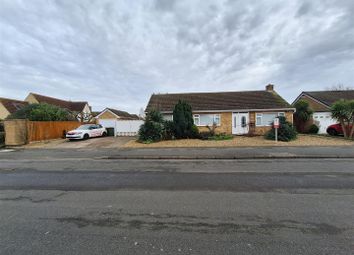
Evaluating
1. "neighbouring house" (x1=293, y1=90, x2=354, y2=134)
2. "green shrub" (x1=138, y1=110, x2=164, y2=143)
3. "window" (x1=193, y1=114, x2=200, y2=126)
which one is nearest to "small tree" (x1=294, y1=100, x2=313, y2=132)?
"neighbouring house" (x1=293, y1=90, x2=354, y2=134)

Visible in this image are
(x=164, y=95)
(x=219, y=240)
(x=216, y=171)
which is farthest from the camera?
(x=164, y=95)

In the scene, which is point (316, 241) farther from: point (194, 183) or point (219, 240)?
point (194, 183)

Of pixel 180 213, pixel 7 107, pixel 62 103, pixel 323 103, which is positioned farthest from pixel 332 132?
pixel 62 103

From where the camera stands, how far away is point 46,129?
20328 mm

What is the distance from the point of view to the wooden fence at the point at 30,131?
57.2ft

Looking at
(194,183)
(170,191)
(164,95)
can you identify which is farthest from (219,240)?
(164,95)

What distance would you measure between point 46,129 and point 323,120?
30027mm

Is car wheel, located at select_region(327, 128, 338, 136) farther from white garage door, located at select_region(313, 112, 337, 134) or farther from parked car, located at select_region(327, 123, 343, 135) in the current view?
white garage door, located at select_region(313, 112, 337, 134)

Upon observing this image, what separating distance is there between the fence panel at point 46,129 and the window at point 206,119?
1462cm

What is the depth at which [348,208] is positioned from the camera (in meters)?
4.12

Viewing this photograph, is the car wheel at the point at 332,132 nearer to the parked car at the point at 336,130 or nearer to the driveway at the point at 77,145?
the parked car at the point at 336,130

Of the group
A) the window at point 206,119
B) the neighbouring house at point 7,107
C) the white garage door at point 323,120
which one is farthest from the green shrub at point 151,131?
the neighbouring house at point 7,107

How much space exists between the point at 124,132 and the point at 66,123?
6.68 m

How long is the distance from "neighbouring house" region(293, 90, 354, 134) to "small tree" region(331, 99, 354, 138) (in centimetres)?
398
